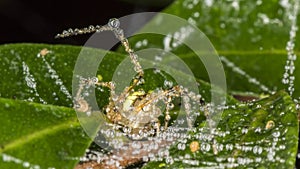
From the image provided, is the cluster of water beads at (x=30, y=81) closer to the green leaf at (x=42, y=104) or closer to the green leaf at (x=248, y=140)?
the green leaf at (x=42, y=104)

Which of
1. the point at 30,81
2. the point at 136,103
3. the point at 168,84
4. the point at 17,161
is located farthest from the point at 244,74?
the point at 17,161

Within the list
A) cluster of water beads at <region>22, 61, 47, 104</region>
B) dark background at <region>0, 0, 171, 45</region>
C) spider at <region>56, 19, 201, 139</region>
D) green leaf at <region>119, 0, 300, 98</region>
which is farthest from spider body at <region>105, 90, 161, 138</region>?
dark background at <region>0, 0, 171, 45</region>

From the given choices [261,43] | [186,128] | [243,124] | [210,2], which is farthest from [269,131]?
[210,2]

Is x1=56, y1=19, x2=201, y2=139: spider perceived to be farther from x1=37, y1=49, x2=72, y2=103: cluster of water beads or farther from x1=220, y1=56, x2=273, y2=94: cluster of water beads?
x1=220, y1=56, x2=273, y2=94: cluster of water beads

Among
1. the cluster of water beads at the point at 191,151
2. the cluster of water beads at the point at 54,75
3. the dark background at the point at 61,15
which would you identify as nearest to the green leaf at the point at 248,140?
the cluster of water beads at the point at 191,151

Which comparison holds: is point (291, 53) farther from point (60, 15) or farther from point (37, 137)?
point (60, 15)

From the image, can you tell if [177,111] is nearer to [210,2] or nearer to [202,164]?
[202,164]

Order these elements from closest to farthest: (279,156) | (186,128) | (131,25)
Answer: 1. (279,156)
2. (186,128)
3. (131,25)
